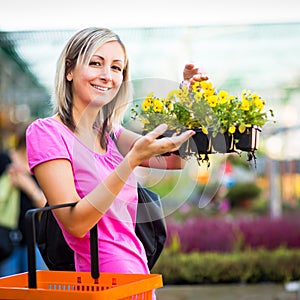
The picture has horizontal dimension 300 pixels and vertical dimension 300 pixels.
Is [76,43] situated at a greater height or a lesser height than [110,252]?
greater

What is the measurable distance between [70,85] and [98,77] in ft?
0.29

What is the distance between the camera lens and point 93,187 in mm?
1842

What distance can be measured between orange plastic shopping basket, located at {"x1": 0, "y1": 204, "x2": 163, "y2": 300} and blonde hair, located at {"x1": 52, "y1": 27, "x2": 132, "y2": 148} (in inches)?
12.2

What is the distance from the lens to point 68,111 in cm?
190

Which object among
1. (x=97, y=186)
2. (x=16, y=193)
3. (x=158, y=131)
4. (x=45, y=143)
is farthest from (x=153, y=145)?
(x=16, y=193)

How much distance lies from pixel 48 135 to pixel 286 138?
357 inches

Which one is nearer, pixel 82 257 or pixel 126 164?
pixel 126 164

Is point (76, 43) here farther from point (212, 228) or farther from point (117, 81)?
point (212, 228)

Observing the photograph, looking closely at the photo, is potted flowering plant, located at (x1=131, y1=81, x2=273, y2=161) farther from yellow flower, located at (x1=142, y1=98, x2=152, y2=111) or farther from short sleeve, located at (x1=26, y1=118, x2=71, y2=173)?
short sleeve, located at (x1=26, y1=118, x2=71, y2=173)

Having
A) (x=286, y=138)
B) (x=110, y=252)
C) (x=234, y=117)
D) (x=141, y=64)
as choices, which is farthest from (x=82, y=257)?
(x=286, y=138)

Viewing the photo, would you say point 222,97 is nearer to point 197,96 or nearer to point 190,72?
point 197,96

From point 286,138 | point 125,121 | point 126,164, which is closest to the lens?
point 126,164

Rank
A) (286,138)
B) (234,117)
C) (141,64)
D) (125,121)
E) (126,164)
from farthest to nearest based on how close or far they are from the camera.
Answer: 1. (286,138)
2. (141,64)
3. (125,121)
4. (234,117)
5. (126,164)

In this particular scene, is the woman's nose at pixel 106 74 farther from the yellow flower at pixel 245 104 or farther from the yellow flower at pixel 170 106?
the yellow flower at pixel 245 104
